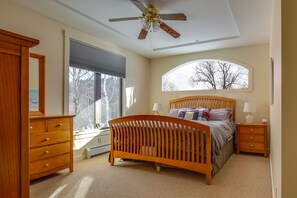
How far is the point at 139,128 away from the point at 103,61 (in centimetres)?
189

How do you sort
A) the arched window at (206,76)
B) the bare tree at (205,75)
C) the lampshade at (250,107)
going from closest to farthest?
1. the lampshade at (250,107)
2. the arched window at (206,76)
3. the bare tree at (205,75)

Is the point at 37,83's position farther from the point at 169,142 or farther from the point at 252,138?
the point at 252,138

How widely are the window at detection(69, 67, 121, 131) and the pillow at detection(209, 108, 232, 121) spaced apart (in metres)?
2.23

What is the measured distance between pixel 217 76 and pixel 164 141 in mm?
2964

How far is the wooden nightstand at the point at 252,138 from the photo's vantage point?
13.1ft

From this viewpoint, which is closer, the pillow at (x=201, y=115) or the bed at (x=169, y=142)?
the bed at (x=169, y=142)

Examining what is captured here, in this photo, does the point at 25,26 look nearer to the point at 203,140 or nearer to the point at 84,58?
the point at 84,58

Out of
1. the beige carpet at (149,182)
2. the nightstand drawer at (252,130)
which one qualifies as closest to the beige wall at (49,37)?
the beige carpet at (149,182)

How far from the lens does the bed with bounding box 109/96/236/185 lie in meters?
2.72

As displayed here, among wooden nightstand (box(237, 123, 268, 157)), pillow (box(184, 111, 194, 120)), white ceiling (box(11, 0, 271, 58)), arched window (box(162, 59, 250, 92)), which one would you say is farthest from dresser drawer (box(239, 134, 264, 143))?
white ceiling (box(11, 0, 271, 58))

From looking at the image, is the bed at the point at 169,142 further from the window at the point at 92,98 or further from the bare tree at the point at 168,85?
the bare tree at the point at 168,85

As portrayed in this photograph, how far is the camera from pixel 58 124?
9.81 feet

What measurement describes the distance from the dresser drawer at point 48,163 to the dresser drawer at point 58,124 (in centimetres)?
42

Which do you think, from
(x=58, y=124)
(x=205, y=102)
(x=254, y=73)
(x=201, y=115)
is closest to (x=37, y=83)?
(x=58, y=124)
